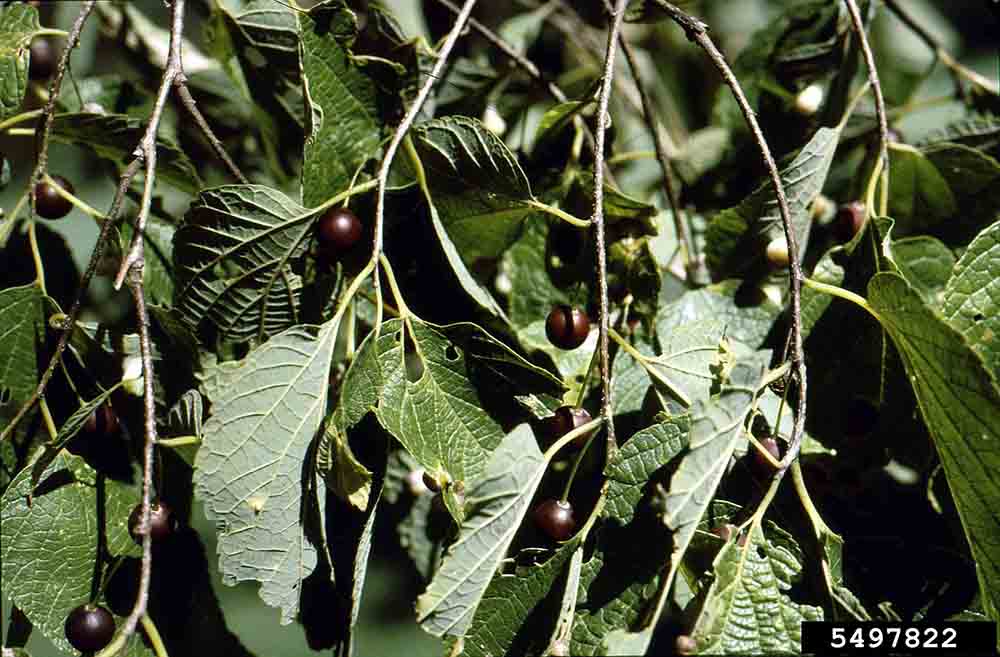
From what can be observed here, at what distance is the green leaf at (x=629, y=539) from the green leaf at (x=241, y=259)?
339 millimetres

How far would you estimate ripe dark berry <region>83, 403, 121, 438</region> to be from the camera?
0.91 m

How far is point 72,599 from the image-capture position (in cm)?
86

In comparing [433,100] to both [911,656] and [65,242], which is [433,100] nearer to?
[65,242]

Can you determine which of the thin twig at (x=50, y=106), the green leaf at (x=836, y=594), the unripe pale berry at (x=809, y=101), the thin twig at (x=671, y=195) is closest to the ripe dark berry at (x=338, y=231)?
the thin twig at (x=50, y=106)

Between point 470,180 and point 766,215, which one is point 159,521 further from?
Answer: point 766,215

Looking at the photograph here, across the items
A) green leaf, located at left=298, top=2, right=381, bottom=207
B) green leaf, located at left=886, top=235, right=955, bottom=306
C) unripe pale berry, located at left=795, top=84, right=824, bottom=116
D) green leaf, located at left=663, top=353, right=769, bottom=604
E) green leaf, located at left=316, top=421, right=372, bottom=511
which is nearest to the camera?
green leaf, located at left=663, top=353, right=769, bottom=604

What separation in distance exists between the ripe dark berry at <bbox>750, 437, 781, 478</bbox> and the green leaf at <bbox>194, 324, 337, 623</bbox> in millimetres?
363

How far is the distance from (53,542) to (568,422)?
0.47 metres

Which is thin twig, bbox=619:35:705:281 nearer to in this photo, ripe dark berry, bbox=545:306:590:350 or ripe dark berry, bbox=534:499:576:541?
ripe dark berry, bbox=545:306:590:350

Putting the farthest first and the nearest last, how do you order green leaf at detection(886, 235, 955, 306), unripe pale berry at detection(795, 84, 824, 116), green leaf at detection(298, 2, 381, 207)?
1. unripe pale berry at detection(795, 84, 824, 116)
2. green leaf at detection(886, 235, 955, 306)
3. green leaf at detection(298, 2, 381, 207)

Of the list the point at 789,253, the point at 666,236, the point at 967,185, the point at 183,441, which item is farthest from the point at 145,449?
the point at 967,185

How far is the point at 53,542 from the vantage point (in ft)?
2.84

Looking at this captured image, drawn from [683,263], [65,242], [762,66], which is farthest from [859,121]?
[65,242]

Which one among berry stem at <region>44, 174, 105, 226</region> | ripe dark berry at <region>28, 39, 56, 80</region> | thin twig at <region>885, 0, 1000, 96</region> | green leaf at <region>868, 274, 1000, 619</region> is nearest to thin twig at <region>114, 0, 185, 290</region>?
berry stem at <region>44, 174, 105, 226</region>
